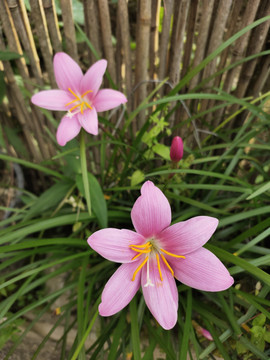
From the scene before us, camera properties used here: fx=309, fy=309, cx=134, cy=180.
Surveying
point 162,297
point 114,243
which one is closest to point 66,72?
point 114,243

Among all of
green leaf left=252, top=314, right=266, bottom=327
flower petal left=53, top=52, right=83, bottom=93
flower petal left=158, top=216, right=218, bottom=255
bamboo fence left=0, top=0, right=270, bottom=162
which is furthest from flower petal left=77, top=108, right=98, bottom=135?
Result: green leaf left=252, top=314, right=266, bottom=327

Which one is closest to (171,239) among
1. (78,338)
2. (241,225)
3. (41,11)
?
(78,338)

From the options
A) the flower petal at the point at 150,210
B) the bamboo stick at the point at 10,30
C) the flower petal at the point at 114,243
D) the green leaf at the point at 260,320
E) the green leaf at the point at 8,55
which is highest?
the bamboo stick at the point at 10,30

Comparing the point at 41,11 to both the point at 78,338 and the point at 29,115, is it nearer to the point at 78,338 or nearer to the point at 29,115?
the point at 29,115

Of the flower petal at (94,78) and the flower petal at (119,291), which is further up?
the flower petal at (94,78)

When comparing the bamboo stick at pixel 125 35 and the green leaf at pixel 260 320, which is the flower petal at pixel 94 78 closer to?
the bamboo stick at pixel 125 35

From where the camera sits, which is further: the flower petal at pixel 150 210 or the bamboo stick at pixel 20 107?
the bamboo stick at pixel 20 107

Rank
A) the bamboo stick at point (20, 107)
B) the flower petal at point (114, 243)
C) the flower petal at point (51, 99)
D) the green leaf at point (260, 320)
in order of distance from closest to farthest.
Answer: the flower petal at point (114, 243) → the green leaf at point (260, 320) → the flower petal at point (51, 99) → the bamboo stick at point (20, 107)

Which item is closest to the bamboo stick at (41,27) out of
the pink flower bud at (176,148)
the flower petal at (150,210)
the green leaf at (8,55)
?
the green leaf at (8,55)
